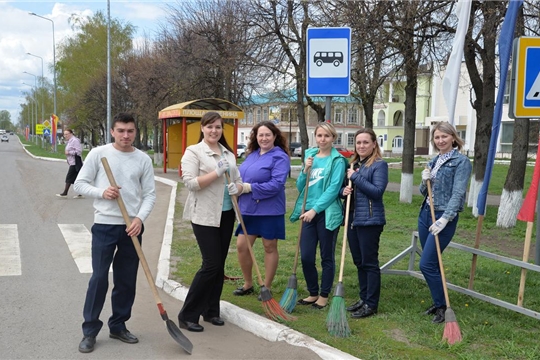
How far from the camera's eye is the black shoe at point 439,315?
184 inches

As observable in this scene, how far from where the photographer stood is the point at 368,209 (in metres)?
4.87

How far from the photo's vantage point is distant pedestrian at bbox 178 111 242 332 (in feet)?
14.9

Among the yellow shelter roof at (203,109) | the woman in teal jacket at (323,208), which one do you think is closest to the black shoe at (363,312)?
the woman in teal jacket at (323,208)

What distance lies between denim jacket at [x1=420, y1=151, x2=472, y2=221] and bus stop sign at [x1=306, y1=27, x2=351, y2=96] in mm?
1233

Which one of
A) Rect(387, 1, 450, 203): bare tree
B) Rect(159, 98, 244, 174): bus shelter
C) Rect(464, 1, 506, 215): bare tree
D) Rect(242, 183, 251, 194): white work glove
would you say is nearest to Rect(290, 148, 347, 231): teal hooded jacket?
Rect(242, 183, 251, 194): white work glove

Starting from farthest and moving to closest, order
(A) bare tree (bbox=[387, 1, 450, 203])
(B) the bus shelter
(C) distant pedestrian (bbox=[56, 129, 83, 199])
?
(B) the bus shelter
(C) distant pedestrian (bbox=[56, 129, 83, 199])
(A) bare tree (bbox=[387, 1, 450, 203])

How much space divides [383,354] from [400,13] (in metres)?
8.45

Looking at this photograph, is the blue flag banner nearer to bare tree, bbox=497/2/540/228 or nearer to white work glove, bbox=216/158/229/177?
white work glove, bbox=216/158/229/177

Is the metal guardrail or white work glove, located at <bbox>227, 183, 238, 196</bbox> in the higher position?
white work glove, located at <bbox>227, 183, 238, 196</bbox>

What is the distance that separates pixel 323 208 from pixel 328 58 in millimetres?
1504

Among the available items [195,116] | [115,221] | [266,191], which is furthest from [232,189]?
[195,116]

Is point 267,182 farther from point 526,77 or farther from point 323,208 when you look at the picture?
point 526,77

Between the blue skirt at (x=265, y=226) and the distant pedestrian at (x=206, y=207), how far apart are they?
0.46m

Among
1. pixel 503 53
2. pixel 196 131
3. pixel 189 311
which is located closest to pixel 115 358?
pixel 189 311
